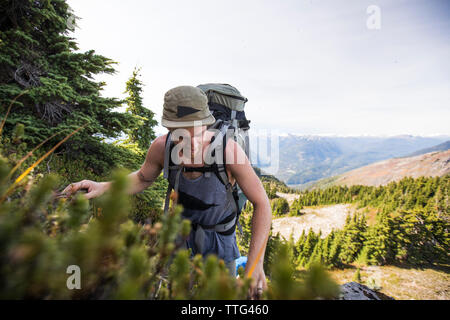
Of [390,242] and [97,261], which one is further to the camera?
[390,242]

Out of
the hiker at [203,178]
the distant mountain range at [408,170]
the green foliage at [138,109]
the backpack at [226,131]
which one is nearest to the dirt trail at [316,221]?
the green foliage at [138,109]

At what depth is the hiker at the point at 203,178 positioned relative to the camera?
2.14m

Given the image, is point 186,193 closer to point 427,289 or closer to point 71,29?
point 71,29

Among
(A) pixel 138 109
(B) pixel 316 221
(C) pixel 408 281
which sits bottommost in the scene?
(C) pixel 408 281

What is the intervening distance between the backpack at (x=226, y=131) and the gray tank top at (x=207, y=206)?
0.07 meters

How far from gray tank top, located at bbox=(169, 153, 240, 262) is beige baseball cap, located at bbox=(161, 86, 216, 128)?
65cm

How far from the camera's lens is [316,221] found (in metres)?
65.4

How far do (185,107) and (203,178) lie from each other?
86 centimetres

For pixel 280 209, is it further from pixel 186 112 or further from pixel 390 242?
pixel 186 112

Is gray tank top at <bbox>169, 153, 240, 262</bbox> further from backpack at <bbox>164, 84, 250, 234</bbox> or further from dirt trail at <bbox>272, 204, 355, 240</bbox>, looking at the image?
dirt trail at <bbox>272, 204, 355, 240</bbox>

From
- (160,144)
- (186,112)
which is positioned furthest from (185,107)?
(160,144)

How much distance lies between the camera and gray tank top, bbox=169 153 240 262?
7.94ft

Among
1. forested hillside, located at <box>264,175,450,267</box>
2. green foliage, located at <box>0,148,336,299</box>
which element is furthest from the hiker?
forested hillside, located at <box>264,175,450,267</box>

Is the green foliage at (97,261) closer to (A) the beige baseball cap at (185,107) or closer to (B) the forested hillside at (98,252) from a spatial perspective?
(B) the forested hillside at (98,252)
